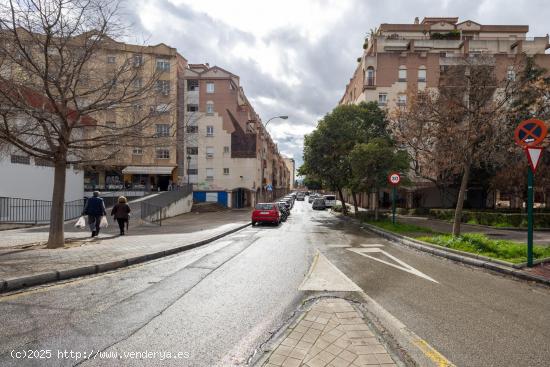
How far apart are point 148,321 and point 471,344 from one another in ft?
13.0

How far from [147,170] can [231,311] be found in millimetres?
37771

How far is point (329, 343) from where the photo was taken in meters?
3.48

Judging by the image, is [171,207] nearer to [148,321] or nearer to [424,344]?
[148,321]

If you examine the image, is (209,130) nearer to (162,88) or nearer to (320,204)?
(320,204)

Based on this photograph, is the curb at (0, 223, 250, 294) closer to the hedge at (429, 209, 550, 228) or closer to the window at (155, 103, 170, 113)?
the window at (155, 103, 170, 113)

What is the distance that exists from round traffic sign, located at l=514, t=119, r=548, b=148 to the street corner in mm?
6633

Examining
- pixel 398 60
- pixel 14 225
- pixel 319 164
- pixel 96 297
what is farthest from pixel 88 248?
pixel 398 60

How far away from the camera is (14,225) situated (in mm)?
15219

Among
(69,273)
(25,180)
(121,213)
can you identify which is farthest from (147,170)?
(69,273)

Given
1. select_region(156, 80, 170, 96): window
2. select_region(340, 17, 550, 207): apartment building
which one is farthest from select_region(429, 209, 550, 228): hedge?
select_region(156, 80, 170, 96): window

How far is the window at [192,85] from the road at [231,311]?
38600 mm

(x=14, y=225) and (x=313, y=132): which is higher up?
(x=313, y=132)

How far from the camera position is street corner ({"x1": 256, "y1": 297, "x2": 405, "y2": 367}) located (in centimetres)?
312

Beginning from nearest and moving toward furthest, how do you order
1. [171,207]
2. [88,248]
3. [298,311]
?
[298,311] → [88,248] → [171,207]
